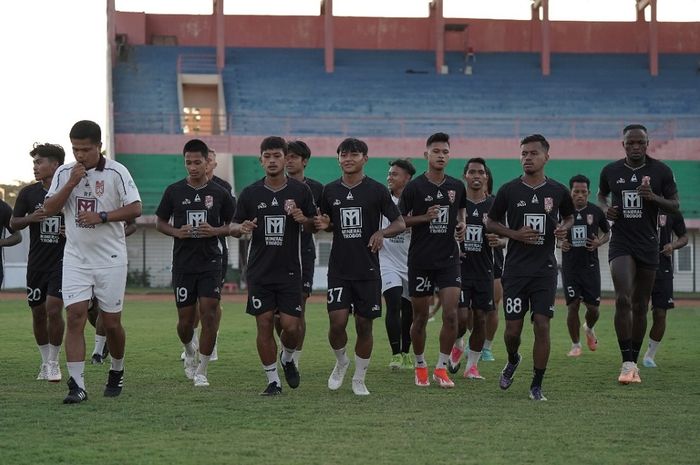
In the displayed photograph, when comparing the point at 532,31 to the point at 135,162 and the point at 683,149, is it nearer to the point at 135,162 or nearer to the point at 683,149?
the point at 683,149

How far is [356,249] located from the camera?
1124 centimetres

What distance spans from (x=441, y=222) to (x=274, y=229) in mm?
1964

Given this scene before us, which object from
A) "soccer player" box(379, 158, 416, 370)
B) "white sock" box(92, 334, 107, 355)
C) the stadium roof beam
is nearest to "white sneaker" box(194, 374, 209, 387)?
"soccer player" box(379, 158, 416, 370)

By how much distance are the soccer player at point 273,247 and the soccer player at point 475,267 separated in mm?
2816

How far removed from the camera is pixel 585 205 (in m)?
16.4

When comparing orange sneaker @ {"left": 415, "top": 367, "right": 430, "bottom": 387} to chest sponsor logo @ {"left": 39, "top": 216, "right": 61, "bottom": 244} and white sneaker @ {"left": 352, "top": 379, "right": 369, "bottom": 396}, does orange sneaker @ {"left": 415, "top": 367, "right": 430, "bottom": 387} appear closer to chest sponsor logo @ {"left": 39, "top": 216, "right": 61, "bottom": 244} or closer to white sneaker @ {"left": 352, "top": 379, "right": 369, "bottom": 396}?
white sneaker @ {"left": 352, "top": 379, "right": 369, "bottom": 396}

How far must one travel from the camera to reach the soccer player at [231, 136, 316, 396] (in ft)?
36.6

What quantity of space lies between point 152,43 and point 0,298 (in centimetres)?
2093

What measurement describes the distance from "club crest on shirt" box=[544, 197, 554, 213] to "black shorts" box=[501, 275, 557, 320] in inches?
24.4

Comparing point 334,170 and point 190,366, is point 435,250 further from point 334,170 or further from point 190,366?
point 334,170

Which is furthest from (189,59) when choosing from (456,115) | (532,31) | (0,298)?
(0,298)

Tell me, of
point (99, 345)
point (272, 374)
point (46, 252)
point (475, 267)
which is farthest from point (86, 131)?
point (475, 267)

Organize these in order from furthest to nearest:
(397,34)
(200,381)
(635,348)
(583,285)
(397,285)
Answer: (397,34), (583,285), (397,285), (635,348), (200,381)

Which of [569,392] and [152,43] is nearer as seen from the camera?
[569,392]
